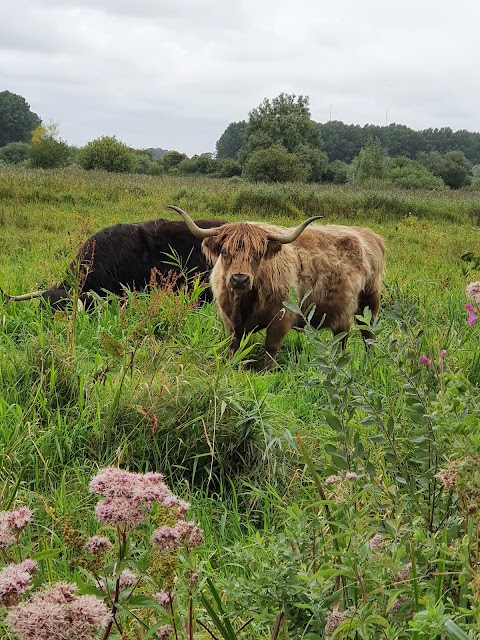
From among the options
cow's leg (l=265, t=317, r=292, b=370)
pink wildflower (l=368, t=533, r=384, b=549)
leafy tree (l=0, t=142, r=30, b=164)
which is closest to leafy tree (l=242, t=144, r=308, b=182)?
cow's leg (l=265, t=317, r=292, b=370)

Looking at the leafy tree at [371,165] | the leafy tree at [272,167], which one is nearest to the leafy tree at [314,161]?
the leafy tree at [371,165]

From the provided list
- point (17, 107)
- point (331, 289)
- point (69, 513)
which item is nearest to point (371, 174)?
point (331, 289)

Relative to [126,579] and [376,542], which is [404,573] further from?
[126,579]

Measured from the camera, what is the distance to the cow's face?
18.0 feet

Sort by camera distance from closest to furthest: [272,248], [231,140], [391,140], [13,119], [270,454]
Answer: [270,454], [272,248], [13,119], [391,140], [231,140]

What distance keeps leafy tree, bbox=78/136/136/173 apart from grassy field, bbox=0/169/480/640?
3547 centimetres

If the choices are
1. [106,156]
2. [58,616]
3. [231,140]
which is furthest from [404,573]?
[231,140]

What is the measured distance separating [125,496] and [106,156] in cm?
4359

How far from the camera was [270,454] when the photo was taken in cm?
362

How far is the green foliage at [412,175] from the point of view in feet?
172

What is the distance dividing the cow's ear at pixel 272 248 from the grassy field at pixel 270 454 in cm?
78

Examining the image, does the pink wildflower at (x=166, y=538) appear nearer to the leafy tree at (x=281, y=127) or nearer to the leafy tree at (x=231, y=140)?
the leafy tree at (x=281, y=127)

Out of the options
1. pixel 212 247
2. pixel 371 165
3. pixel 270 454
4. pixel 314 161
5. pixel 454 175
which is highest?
pixel 314 161

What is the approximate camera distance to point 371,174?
63.2 meters
